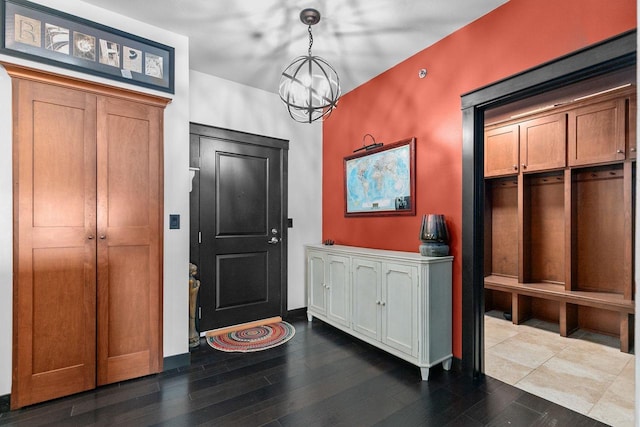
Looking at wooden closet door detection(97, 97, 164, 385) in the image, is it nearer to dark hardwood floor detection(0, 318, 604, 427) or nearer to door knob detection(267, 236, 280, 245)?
dark hardwood floor detection(0, 318, 604, 427)

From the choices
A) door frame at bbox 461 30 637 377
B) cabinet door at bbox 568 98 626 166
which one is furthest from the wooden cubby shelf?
door frame at bbox 461 30 637 377

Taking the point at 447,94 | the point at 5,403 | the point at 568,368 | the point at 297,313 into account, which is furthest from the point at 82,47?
the point at 568,368

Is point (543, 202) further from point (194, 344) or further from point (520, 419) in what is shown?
point (194, 344)

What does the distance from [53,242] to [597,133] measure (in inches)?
181

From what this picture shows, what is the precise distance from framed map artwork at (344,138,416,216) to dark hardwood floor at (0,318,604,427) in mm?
1383

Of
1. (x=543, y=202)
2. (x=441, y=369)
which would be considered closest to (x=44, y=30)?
(x=441, y=369)

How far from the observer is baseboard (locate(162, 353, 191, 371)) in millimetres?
2486

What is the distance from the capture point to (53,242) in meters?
2.08

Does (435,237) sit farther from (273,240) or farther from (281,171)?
(281,171)

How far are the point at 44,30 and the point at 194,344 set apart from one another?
8.65 ft

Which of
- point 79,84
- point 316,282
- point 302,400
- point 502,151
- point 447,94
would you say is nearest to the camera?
point 302,400

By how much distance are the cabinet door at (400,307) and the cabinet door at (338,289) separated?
0.49m

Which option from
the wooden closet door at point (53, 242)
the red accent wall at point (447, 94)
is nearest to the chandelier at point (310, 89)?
the red accent wall at point (447, 94)

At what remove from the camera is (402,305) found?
248 centimetres
